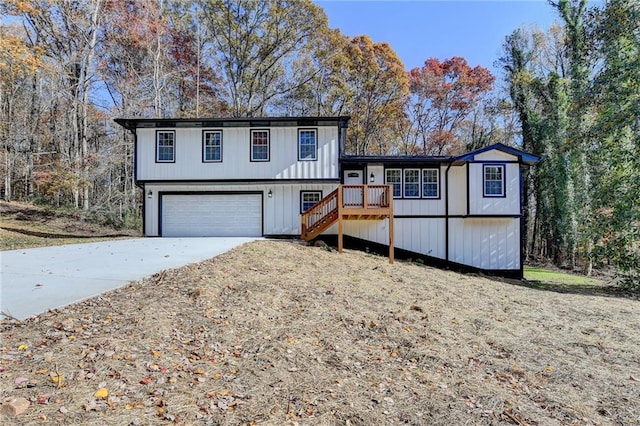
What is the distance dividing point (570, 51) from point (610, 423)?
20630mm

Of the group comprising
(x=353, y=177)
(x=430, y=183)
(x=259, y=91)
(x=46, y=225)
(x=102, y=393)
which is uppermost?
(x=259, y=91)

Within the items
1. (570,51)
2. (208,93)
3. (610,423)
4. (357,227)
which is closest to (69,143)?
(208,93)

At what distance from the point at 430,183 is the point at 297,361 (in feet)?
40.5

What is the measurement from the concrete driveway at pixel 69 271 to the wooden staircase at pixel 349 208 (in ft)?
14.8

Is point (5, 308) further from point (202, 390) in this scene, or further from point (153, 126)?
point (153, 126)

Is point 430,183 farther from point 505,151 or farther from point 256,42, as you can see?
point 256,42

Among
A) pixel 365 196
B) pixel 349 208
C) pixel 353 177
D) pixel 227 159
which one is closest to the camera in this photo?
pixel 349 208

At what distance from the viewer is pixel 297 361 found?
3713 millimetres

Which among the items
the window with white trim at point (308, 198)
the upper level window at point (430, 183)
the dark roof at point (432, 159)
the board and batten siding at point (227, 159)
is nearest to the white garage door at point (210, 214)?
the board and batten siding at point (227, 159)

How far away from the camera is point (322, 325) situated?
475 centimetres

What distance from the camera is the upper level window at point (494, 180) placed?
46.3 feet

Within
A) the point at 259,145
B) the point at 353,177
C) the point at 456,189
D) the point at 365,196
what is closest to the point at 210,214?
the point at 259,145

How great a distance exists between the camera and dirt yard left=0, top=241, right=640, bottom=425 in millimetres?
2787

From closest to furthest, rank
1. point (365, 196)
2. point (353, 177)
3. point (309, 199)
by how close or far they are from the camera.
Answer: point (365, 196) < point (309, 199) < point (353, 177)
